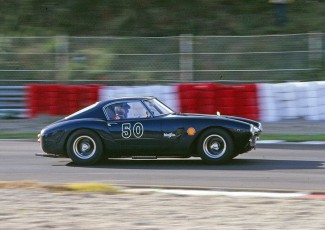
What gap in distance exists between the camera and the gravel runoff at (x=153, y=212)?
633cm

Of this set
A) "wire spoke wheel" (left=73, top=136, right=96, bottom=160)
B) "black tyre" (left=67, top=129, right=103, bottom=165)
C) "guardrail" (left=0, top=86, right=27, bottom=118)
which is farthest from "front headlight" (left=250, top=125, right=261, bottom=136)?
"guardrail" (left=0, top=86, right=27, bottom=118)

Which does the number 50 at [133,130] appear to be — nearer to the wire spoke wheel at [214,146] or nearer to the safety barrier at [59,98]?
the wire spoke wheel at [214,146]

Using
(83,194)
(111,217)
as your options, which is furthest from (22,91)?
(111,217)

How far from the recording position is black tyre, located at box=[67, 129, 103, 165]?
1174 centimetres

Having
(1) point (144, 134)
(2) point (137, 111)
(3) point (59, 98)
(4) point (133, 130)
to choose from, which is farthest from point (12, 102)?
(1) point (144, 134)

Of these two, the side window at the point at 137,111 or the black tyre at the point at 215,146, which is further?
the side window at the point at 137,111

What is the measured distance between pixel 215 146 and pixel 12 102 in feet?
34.3

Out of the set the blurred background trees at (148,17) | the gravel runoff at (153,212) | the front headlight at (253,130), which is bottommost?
the gravel runoff at (153,212)

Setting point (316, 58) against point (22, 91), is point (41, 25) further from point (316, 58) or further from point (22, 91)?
point (316, 58)

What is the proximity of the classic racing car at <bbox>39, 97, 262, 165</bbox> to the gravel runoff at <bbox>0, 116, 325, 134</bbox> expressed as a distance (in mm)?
6255

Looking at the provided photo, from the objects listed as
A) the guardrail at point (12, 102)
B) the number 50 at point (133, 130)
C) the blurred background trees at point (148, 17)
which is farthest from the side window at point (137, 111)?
the blurred background trees at point (148, 17)

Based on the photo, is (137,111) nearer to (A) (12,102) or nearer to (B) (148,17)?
(A) (12,102)

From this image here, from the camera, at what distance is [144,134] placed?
37.8ft

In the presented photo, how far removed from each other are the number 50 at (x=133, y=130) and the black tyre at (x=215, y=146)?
1.01 metres
